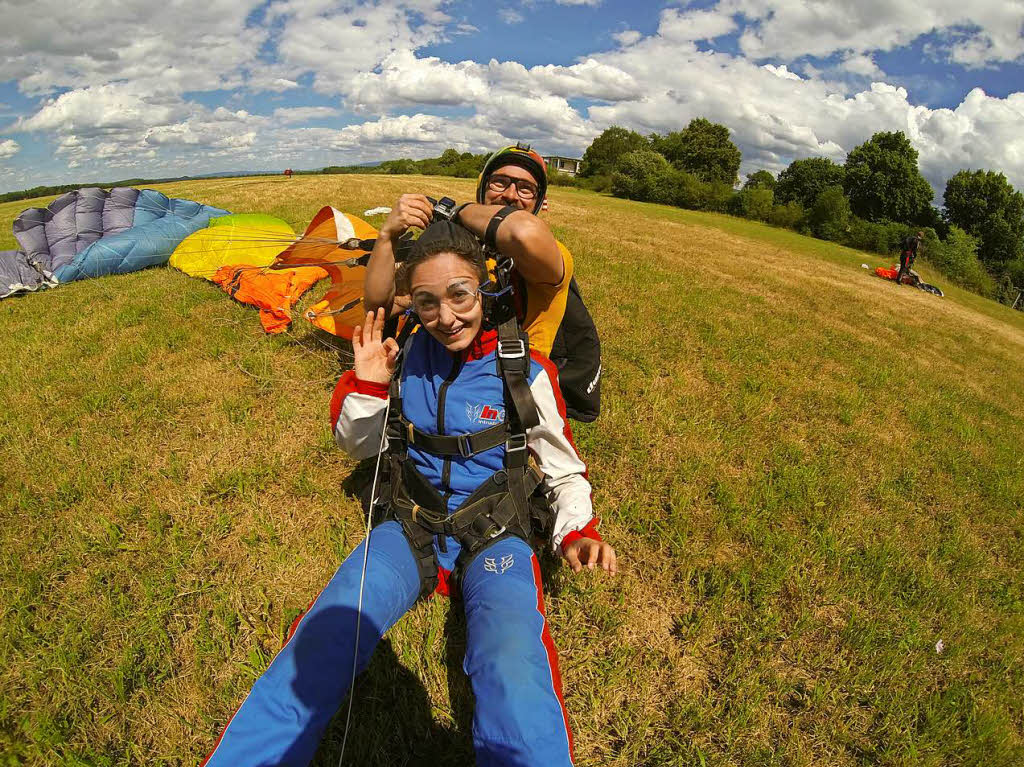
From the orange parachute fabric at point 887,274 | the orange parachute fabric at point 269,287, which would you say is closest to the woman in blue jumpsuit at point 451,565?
the orange parachute fabric at point 269,287

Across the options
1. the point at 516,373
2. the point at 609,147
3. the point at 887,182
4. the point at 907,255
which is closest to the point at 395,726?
the point at 516,373

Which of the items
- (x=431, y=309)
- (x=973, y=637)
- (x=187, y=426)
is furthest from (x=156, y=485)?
(x=973, y=637)

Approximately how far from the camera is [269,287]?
6.32 m

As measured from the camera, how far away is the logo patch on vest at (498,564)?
224 cm

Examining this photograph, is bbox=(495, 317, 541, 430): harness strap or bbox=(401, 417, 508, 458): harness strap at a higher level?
bbox=(495, 317, 541, 430): harness strap

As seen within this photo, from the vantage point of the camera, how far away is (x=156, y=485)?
3508 mm

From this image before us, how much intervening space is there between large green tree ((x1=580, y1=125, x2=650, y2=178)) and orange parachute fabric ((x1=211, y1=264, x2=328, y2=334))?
74.8 meters

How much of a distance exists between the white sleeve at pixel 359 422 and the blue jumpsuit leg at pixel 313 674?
66 cm

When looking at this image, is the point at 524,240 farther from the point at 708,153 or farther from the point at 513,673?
the point at 708,153

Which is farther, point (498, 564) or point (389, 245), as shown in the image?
point (389, 245)

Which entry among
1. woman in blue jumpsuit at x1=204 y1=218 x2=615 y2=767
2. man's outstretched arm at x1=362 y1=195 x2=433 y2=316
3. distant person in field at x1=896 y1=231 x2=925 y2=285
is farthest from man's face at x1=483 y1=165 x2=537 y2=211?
distant person in field at x1=896 y1=231 x2=925 y2=285

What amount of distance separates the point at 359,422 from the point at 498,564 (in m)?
1.11

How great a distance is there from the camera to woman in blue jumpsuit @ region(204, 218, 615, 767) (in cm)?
165

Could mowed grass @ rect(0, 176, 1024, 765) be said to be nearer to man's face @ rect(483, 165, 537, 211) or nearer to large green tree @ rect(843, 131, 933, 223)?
man's face @ rect(483, 165, 537, 211)
